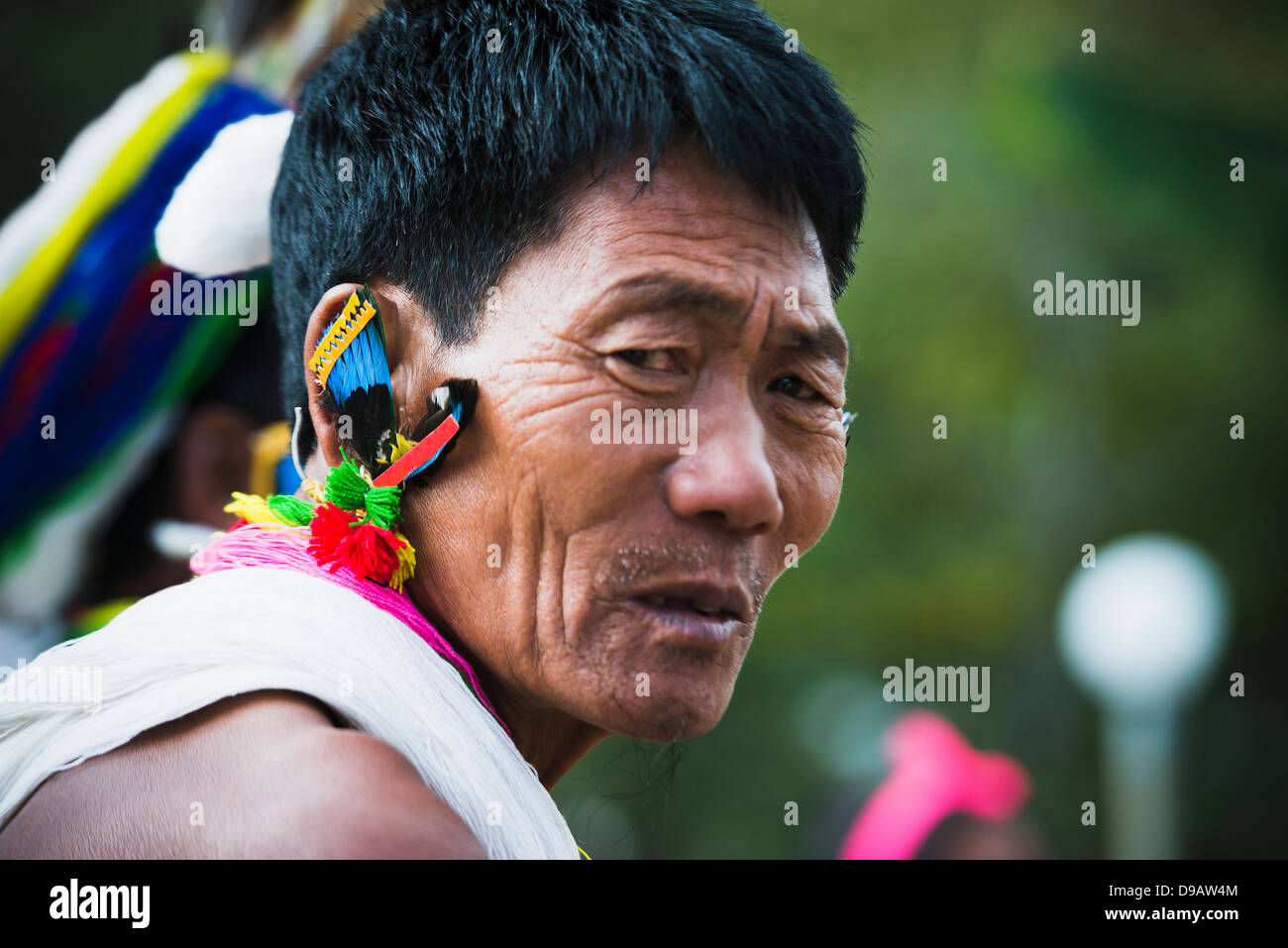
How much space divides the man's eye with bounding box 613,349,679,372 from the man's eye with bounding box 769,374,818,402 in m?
0.23

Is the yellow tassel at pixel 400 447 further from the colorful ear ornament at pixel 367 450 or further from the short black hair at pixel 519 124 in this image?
the short black hair at pixel 519 124

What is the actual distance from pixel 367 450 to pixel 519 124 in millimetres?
596

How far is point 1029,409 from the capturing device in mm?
13539

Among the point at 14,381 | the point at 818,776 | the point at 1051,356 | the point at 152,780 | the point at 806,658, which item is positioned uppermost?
the point at 1051,356

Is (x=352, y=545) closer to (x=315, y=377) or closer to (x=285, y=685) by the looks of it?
(x=315, y=377)

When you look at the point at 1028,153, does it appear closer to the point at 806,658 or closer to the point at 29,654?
the point at 806,658

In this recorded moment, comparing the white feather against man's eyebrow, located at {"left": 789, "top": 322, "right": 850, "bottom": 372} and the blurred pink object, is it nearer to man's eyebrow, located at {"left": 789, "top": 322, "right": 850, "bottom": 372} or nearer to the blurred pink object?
man's eyebrow, located at {"left": 789, "top": 322, "right": 850, "bottom": 372}

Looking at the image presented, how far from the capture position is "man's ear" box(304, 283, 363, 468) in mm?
2201

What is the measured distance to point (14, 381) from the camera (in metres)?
3.21

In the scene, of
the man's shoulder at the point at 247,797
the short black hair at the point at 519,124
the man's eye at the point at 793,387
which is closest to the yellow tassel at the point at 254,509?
the short black hair at the point at 519,124

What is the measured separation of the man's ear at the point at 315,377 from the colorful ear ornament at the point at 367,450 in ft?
0.04

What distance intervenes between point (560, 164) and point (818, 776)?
41.0 ft

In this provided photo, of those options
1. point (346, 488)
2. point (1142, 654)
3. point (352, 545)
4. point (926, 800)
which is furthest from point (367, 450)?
point (1142, 654)
